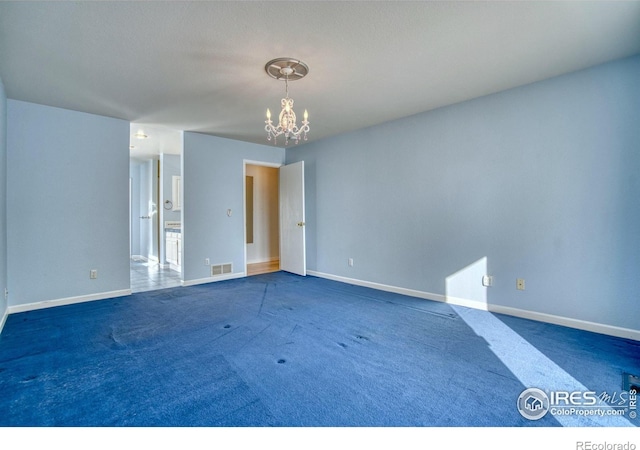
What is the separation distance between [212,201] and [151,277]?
1.90 meters

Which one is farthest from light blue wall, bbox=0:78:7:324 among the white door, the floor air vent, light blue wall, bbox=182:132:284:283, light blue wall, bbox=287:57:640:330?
light blue wall, bbox=287:57:640:330

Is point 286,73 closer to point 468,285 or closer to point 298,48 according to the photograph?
point 298,48

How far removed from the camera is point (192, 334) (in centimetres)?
284

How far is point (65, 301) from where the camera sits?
3818 mm

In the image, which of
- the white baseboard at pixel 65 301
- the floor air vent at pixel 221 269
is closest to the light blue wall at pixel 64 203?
the white baseboard at pixel 65 301

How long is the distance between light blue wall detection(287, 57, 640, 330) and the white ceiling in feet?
1.11

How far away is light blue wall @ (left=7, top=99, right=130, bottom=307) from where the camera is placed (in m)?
3.55

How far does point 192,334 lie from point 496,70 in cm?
389

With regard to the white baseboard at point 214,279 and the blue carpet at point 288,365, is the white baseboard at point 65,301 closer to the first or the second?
the blue carpet at point 288,365

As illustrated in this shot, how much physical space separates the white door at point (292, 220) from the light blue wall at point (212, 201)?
802 mm

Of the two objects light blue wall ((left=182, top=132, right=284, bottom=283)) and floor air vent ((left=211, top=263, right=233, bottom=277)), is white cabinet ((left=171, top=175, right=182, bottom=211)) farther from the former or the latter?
floor air vent ((left=211, top=263, right=233, bottom=277))

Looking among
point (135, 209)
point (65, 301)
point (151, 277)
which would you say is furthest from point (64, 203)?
point (135, 209)

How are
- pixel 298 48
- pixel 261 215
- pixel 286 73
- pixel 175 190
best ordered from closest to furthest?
1. pixel 298 48
2. pixel 286 73
3. pixel 175 190
4. pixel 261 215
